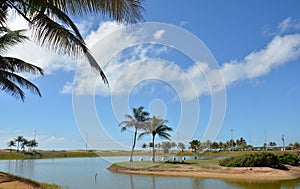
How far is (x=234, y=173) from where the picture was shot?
26.0m

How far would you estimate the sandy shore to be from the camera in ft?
81.7

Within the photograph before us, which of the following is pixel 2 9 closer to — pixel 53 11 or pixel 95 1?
pixel 53 11

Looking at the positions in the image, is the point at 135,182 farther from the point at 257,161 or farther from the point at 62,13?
the point at 62,13

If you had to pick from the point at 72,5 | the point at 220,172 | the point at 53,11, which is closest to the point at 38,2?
the point at 53,11

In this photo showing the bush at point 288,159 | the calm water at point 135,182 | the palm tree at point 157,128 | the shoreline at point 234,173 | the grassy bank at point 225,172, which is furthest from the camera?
the palm tree at point 157,128

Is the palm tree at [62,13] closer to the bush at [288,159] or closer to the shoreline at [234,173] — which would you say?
the shoreline at [234,173]

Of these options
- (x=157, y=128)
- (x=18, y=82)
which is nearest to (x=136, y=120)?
(x=157, y=128)

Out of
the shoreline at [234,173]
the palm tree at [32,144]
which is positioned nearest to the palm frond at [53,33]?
the shoreline at [234,173]

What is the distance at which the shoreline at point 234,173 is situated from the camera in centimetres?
2485

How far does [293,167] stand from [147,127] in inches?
698

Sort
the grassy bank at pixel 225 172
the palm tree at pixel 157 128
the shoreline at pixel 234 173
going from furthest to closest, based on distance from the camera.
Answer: the palm tree at pixel 157 128
the grassy bank at pixel 225 172
the shoreline at pixel 234 173

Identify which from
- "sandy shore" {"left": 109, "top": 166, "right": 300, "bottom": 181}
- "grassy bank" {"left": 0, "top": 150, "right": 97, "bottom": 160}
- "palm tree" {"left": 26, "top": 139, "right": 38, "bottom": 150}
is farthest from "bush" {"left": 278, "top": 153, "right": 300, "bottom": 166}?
"palm tree" {"left": 26, "top": 139, "right": 38, "bottom": 150}

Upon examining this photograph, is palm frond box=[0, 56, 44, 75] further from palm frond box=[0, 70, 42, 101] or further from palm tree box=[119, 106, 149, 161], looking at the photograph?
palm tree box=[119, 106, 149, 161]

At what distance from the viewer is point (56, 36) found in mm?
5949
